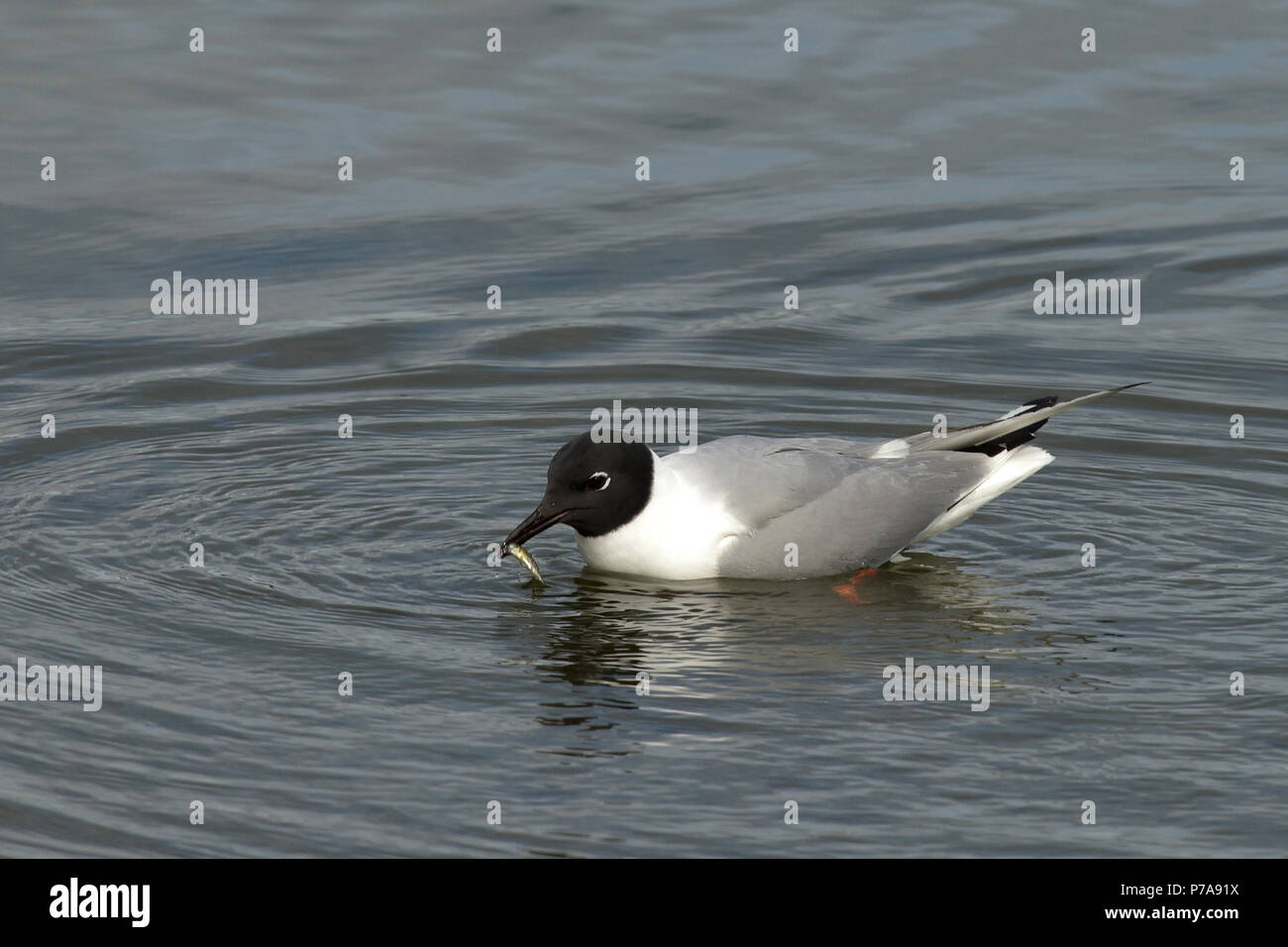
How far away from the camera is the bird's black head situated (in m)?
11.1

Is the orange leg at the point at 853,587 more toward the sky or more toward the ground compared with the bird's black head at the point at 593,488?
more toward the ground

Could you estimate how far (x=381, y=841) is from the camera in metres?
8.06

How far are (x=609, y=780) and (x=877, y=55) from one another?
571 inches

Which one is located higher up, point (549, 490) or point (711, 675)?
point (549, 490)

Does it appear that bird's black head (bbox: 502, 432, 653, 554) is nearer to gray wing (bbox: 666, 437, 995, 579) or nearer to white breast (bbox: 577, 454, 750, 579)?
white breast (bbox: 577, 454, 750, 579)

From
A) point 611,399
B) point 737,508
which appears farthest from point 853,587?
point 611,399

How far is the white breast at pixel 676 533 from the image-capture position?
11102 mm

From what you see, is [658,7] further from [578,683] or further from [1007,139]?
[578,683]

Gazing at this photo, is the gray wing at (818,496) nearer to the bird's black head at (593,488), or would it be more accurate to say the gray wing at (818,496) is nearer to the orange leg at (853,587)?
the orange leg at (853,587)

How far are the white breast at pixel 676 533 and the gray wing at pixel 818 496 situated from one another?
65mm

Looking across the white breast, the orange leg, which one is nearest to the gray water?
the orange leg

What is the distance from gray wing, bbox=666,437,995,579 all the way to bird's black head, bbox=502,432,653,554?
1.07 feet

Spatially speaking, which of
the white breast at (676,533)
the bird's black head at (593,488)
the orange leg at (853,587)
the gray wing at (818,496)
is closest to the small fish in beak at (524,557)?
the bird's black head at (593,488)

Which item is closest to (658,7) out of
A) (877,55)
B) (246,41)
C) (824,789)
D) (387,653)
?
(877,55)
